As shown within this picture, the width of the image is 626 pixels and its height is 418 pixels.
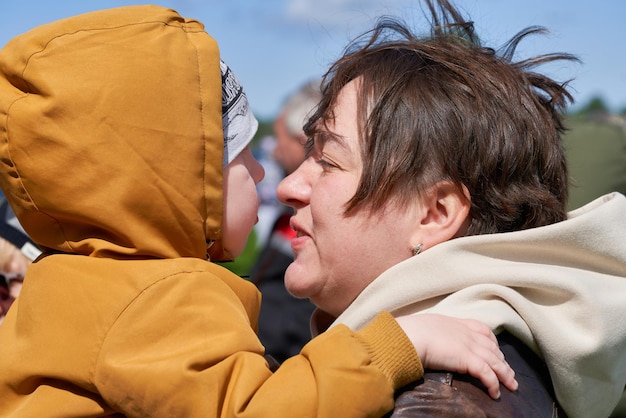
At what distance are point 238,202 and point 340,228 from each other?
33 centimetres

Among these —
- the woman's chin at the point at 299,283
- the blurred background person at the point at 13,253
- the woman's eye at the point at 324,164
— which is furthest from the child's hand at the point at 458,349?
the blurred background person at the point at 13,253

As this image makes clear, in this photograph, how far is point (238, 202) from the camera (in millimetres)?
2459

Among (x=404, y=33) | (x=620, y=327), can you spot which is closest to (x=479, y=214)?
(x=620, y=327)

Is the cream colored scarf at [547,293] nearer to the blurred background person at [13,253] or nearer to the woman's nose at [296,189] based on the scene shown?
the woman's nose at [296,189]

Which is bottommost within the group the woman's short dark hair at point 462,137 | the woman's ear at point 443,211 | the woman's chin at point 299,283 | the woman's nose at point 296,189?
the woman's chin at point 299,283

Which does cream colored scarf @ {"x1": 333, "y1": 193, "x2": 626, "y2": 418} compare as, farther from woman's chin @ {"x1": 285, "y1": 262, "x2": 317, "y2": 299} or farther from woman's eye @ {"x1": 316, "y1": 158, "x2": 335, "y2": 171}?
woman's eye @ {"x1": 316, "y1": 158, "x2": 335, "y2": 171}

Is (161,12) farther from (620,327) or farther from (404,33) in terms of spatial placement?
(620,327)

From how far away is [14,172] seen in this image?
2.15m

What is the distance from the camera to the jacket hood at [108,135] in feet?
6.86

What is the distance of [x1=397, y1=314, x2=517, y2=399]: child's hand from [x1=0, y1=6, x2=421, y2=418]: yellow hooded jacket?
0.20ft

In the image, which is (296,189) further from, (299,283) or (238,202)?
(299,283)

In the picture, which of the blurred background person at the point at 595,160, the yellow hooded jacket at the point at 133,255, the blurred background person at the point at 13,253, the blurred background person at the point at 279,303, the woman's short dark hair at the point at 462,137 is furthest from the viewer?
the blurred background person at the point at 279,303

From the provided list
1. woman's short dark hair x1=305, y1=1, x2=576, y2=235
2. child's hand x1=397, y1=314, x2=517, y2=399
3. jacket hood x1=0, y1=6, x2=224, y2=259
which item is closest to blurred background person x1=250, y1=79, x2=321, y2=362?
woman's short dark hair x1=305, y1=1, x2=576, y2=235

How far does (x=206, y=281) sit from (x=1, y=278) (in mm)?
2316
